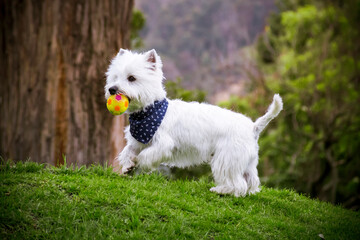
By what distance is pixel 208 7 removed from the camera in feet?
142

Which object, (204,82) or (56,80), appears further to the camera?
(204,82)

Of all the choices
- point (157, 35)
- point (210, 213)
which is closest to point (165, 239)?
point (210, 213)

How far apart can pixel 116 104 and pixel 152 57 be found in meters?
0.91

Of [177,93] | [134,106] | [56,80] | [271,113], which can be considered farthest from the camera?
[177,93]

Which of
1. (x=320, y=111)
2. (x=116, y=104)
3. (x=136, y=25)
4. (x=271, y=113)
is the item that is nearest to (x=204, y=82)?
(x=320, y=111)

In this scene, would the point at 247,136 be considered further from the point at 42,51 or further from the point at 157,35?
the point at 157,35

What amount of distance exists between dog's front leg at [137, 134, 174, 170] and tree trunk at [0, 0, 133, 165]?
2983 millimetres

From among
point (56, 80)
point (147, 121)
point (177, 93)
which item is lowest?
point (177, 93)

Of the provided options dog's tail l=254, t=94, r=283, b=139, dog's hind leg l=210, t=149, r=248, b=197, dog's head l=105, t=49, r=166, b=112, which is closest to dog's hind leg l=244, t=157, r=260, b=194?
dog's hind leg l=210, t=149, r=248, b=197

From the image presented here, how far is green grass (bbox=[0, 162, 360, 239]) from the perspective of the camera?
3959 mm

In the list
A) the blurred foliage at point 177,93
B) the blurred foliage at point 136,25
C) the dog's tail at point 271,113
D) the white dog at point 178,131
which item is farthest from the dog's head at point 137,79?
the blurred foliage at point 136,25

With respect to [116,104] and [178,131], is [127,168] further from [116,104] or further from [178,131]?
[116,104]

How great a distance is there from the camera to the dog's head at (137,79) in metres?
4.82

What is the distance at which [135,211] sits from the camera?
14.5ft
